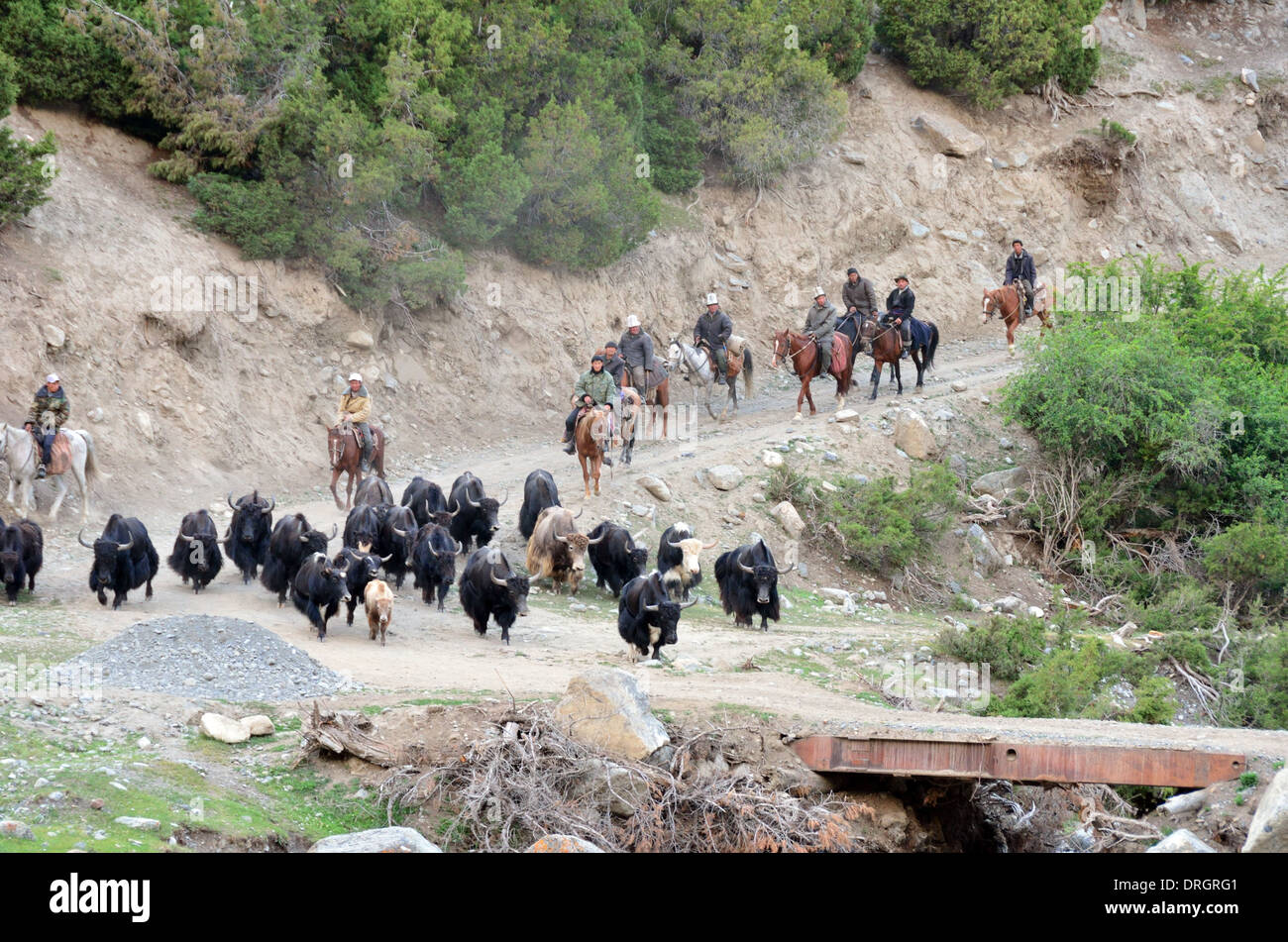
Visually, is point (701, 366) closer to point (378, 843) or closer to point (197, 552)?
point (197, 552)

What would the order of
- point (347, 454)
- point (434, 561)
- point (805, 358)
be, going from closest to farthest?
point (434, 561) < point (347, 454) < point (805, 358)

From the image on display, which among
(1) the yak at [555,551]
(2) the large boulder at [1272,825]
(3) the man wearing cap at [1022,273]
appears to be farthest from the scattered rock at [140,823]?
(3) the man wearing cap at [1022,273]

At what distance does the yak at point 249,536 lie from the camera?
54.4 feet

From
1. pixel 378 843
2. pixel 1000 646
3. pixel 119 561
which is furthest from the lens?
pixel 1000 646

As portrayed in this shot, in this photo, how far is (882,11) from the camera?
120 feet

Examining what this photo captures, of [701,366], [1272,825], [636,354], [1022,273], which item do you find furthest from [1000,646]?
[1022,273]

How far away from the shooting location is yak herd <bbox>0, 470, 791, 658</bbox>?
1431 cm

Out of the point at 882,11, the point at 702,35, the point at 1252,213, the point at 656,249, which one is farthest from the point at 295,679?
the point at 1252,213

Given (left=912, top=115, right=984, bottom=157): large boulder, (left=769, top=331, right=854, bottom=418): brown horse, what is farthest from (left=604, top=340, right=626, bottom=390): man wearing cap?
(left=912, top=115, right=984, bottom=157): large boulder

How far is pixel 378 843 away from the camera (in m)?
8.05

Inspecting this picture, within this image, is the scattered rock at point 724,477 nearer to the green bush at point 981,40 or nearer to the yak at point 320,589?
the yak at point 320,589

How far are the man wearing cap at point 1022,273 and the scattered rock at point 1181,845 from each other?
20950 millimetres

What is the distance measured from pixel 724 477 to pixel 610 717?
1085cm

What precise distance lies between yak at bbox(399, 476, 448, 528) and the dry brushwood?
28.2ft
